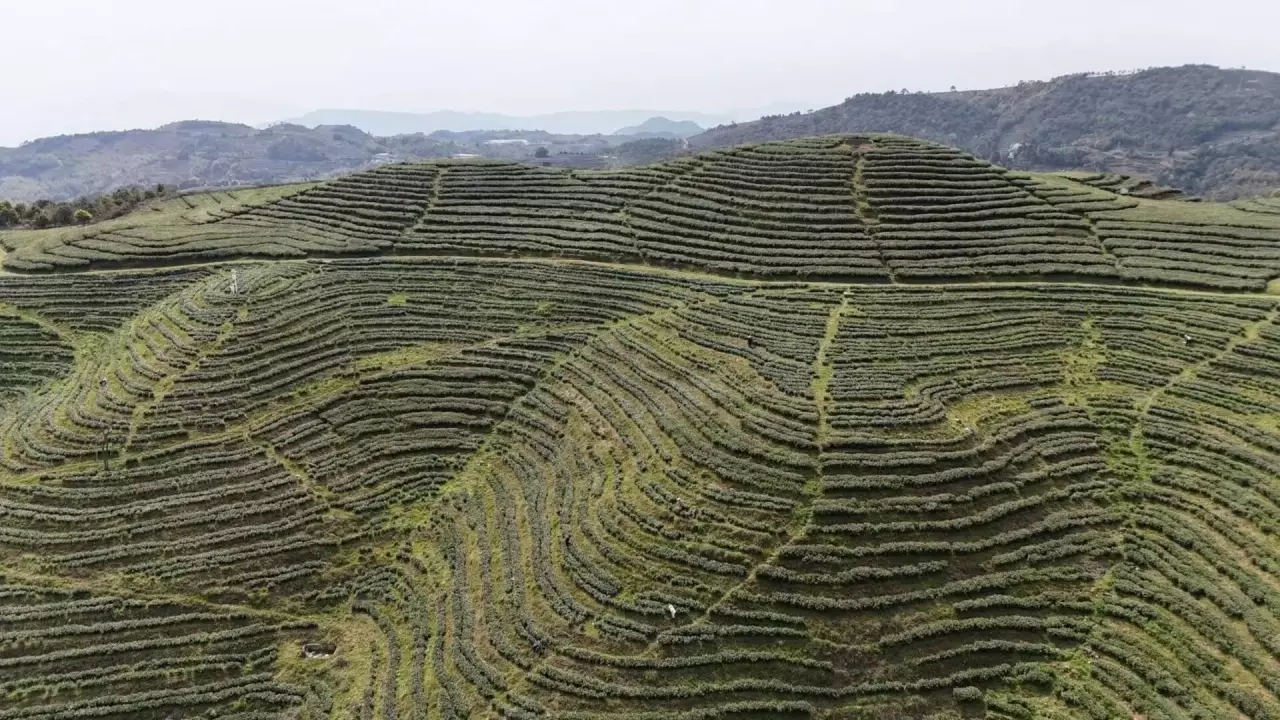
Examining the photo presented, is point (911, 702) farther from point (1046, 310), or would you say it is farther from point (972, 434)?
point (1046, 310)

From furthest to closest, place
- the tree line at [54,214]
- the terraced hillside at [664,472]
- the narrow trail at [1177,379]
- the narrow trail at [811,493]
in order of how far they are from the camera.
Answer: the tree line at [54,214] < the narrow trail at [1177,379] < the narrow trail at [811,493] < the terraced hillside at [664,472]

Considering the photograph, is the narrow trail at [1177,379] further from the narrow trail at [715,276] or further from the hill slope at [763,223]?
the hill slope at [763,223]

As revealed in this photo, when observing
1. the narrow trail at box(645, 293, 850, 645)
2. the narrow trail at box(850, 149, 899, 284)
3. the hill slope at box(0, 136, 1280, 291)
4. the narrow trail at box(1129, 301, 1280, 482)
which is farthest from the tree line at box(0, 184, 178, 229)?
the narrow trail at box(1129, 301, 1280, 482)

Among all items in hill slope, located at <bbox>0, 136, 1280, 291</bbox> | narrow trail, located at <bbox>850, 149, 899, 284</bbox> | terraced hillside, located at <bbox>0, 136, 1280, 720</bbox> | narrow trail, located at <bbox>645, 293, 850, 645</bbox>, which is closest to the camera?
terraced hillside, located at <bbox>0, 136, 1280, 720</bbox>

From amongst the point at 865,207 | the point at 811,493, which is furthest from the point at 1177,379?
the point at 865,207

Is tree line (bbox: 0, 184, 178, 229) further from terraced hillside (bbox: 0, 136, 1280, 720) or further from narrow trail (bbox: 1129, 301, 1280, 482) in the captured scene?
narrow trail (bbox: 1129, 301, 1280, 482)

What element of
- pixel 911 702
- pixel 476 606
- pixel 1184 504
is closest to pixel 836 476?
pixel 911 702

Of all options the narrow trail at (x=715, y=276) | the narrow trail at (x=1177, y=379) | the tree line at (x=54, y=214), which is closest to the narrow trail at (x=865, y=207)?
the narrow trail at (x=715, y=276)

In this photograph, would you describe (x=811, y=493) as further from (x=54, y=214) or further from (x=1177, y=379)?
(x=54, y=214)
